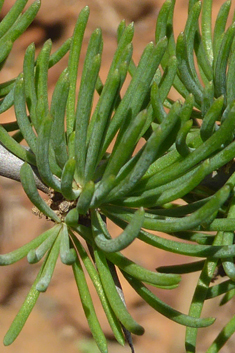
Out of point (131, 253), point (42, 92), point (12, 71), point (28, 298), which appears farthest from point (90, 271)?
point (12, 71)

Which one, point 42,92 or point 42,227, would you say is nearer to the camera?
point 42,92

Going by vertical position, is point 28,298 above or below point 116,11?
below

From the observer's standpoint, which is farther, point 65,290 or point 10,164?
point 65,290

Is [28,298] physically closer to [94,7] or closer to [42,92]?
[42,92]

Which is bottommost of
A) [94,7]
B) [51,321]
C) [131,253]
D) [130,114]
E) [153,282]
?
[51,321]

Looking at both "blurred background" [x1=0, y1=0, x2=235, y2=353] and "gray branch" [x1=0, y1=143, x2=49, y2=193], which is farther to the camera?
"blurred background" [x1=0, y1=0, x2=235, y2=353]

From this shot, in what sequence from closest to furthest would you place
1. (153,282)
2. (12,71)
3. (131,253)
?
1. (153,282)
2. (131,253)
3. (12,71)

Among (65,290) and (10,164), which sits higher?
(10,164)

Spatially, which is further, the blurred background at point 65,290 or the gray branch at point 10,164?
the blurred background at point 65,290
